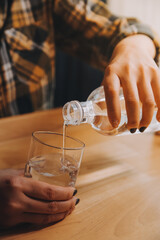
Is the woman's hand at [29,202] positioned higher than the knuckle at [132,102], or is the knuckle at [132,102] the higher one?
the knuckle at [132,102]

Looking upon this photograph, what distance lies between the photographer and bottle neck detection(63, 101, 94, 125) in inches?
20.4

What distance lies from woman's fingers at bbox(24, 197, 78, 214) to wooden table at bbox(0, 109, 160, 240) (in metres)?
0.03

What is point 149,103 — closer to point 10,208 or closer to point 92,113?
point 92,113

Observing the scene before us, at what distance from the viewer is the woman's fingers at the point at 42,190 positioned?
0.42 m

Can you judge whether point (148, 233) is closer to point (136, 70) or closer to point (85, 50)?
point (136, 70)

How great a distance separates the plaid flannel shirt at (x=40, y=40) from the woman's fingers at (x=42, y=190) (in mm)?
760

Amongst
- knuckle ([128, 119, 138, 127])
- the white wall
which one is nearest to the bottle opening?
knuckle ([128, 119, 138, 127])

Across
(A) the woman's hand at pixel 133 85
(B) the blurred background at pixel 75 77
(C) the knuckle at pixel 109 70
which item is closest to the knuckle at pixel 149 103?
(A) the woman's hand at pixel 133 85

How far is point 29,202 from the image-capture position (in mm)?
411

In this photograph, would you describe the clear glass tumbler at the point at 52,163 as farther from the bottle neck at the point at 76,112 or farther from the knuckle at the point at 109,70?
the knuckle at the point at 109,70

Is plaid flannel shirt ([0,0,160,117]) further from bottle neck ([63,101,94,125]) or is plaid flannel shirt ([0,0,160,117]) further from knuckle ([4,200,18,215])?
knuckle ([4,200,18,215])

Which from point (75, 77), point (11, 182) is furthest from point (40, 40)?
point (75, 77)

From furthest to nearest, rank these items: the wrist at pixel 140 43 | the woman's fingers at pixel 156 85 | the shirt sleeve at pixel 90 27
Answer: the shirt sleeve at pixel 90 27 < the wrist at pixel 140 43 < the woman's fingers at pixel 156 85

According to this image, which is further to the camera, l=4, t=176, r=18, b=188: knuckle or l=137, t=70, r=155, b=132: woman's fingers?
l=137, t=70, r=155, b=132: woman's fingers
